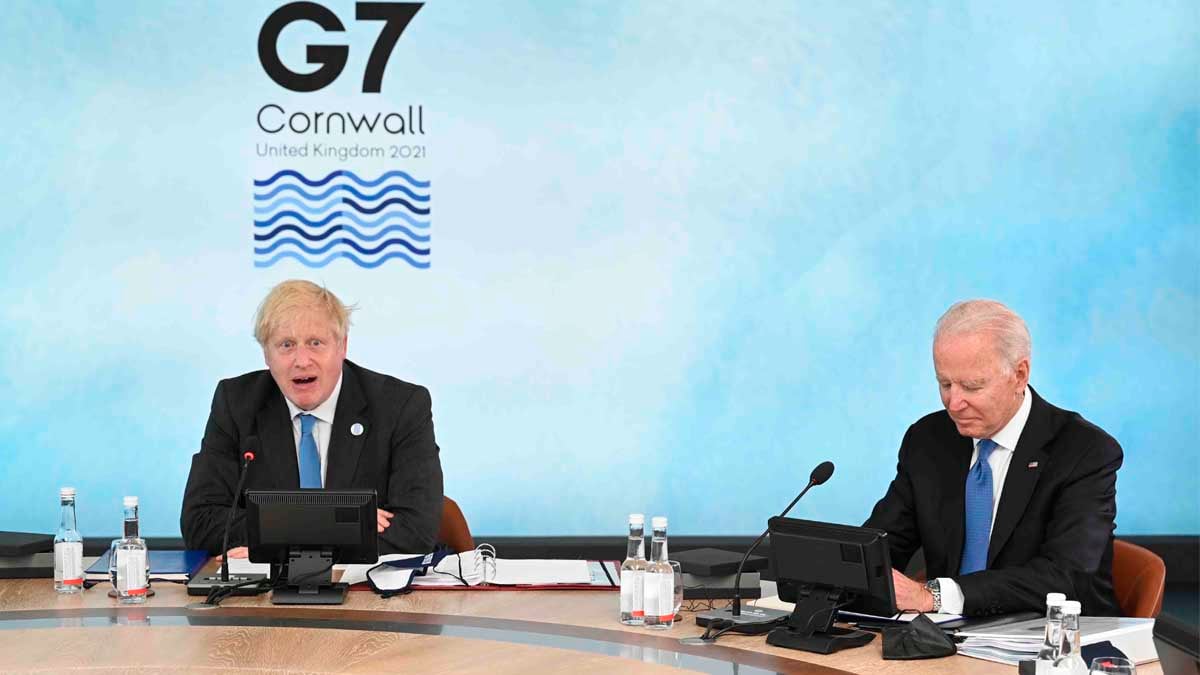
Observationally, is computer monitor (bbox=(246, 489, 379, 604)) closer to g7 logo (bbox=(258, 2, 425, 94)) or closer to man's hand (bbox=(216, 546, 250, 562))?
man's hand (bbox=(216, 546, 250, 562))

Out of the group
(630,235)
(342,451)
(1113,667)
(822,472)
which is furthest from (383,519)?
(630,235)

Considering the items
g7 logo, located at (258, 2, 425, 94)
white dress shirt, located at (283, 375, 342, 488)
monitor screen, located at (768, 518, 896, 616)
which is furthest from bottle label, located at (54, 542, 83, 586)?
g7 logo, located at (258, 2, 425, 94)

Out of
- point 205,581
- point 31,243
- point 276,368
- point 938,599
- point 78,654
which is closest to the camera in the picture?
point 78,654

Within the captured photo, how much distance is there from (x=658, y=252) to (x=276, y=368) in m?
2.46

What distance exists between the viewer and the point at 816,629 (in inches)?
117

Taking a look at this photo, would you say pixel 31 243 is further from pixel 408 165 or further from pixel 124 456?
pixel 408 165

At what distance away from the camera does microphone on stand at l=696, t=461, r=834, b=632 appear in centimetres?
305

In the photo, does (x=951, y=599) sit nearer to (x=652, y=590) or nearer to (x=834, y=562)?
(x=834, y=562)

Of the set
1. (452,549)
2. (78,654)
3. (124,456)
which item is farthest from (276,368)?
(124,456)

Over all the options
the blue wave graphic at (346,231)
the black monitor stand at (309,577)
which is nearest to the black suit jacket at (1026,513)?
the black monitor stand at (309,577)

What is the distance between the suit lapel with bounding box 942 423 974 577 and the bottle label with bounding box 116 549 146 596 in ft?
6.28

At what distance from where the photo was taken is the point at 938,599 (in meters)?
3.19

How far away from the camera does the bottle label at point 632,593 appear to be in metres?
3.09

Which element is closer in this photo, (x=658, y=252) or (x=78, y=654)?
(x=78, y=654)
